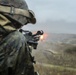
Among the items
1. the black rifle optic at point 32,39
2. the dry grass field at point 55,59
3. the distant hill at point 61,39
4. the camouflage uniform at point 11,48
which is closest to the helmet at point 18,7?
the camouflage uniform at point 11,48

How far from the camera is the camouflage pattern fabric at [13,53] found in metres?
4.54

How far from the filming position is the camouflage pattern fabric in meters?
4.54

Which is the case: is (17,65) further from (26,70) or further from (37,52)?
(37,52)

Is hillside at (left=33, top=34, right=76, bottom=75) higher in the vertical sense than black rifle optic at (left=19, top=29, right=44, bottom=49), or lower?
lower

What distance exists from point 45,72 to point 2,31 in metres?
9.90

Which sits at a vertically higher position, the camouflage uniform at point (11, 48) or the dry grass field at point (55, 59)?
the camouflage uniform at point (11, 48)

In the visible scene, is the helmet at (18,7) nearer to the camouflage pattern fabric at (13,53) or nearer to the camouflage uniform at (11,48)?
the camouflage uniform at (11,48)

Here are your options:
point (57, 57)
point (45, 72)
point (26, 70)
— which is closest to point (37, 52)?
point (57, 57)

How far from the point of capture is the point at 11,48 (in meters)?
4.59

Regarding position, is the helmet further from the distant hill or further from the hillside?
the distant hill

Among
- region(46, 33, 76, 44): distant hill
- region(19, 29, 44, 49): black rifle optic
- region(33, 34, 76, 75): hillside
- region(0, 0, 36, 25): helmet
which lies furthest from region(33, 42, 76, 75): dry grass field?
region(0, 0, 36, 25): helmet

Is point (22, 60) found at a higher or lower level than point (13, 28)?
lower

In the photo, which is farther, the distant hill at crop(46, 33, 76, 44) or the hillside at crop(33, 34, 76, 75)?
the distant hill at crop(46, 33, 76, 44)

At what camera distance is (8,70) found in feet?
15.3
